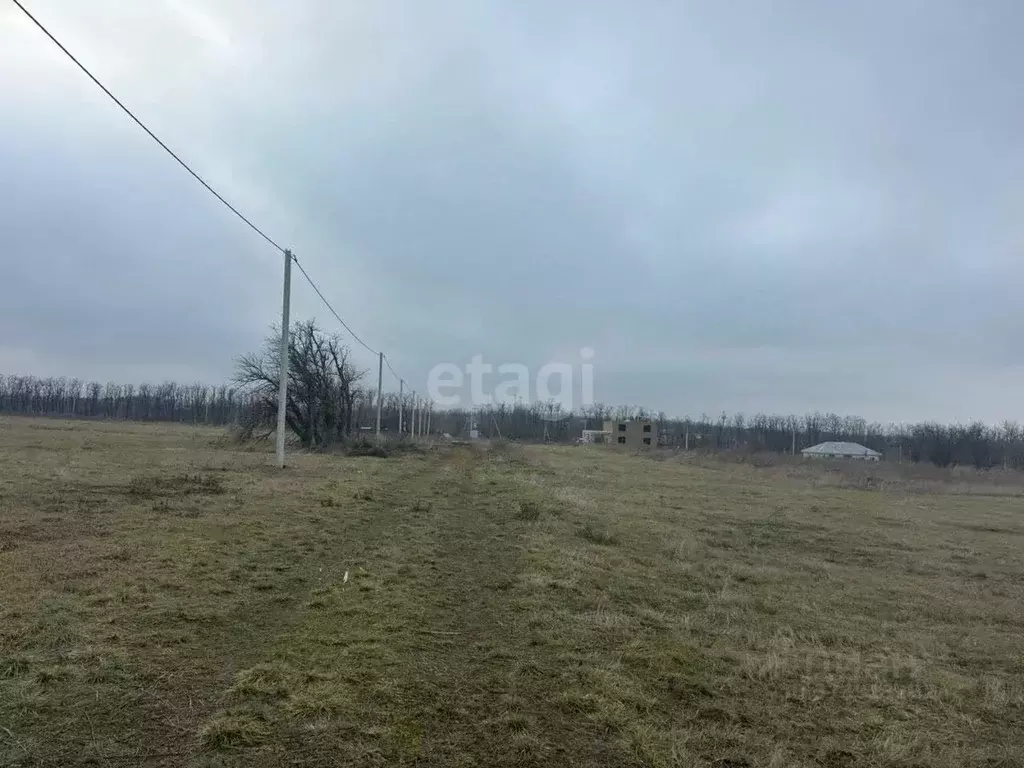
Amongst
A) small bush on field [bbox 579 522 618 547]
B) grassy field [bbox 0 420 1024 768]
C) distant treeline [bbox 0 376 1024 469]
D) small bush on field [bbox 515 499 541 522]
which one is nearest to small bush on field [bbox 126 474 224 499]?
grassy field [bbox 0 420 1024 768]

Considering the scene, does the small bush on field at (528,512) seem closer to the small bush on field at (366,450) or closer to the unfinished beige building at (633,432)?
the small bush on field at (366,450)

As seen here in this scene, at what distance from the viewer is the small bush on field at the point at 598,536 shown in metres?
11.0

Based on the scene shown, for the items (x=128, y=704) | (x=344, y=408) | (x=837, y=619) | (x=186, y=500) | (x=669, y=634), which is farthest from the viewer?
(x=344, y=408)

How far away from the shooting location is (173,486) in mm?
14250

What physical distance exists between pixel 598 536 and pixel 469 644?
628 cm

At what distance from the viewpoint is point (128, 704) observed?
12.5ft

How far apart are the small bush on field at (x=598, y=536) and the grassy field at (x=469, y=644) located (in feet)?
0.27

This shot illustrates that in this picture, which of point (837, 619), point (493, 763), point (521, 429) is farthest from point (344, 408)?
point (521, 429)

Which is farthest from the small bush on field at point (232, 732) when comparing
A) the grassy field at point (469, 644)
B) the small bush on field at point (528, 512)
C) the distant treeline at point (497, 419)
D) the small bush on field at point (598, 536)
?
the distant treeline at point (497, 419)

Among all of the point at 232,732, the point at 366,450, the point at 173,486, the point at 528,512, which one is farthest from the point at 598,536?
the point at 366,450

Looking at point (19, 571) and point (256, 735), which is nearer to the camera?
point (256, 735)

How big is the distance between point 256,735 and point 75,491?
11.6 m

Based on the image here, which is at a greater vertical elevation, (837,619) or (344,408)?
(344,408)

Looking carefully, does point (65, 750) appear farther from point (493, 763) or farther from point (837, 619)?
point (837, 619)
